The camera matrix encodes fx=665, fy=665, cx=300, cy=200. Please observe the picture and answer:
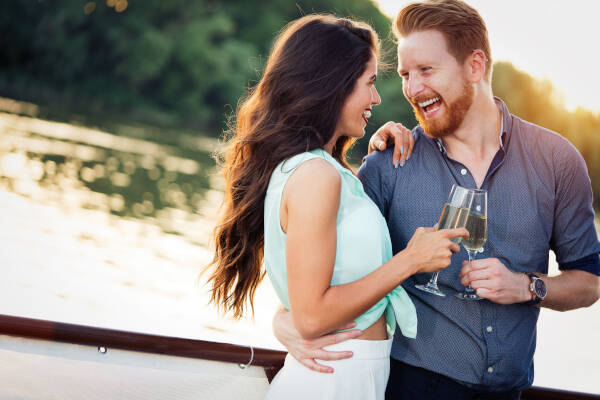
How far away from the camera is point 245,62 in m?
34.0

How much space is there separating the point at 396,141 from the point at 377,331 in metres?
0.76

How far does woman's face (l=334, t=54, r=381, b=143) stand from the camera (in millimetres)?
2205

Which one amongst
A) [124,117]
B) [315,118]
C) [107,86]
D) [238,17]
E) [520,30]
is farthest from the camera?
[238,17]

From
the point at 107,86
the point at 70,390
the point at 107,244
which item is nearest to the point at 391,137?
the point at 70,390

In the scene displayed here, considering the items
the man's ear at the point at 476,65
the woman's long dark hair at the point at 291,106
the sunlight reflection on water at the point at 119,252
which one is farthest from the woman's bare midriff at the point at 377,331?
the sunlight reflection on water at the point at 119,252

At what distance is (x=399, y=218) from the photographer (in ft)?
8.08

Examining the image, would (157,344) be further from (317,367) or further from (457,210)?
(457,210)

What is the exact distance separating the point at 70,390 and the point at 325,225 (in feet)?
3.49

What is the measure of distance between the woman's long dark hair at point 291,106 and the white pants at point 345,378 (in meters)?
0.48

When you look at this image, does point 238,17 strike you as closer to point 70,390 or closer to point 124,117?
point 124,117

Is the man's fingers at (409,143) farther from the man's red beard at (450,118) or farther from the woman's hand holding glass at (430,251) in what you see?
the woman's hand holding glass at (430,251)

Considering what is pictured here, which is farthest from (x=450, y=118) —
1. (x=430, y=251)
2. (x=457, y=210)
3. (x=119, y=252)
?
(x=119, y=252)

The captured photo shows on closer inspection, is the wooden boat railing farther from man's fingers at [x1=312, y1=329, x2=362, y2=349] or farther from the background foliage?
the background foliage

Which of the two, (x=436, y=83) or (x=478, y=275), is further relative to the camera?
(x=436, y=83)
